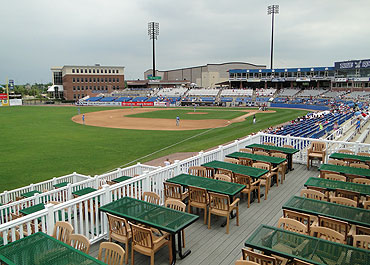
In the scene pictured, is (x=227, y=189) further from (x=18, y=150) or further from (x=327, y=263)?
(x=18, y=150)

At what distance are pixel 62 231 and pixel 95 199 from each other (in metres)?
1.22

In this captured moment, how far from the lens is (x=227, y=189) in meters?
7.80

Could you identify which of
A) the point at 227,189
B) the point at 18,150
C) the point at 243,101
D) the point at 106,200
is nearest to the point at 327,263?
the point at 227,189

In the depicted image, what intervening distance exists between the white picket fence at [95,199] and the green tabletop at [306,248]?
3812 millimetres

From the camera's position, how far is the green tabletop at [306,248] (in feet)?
15.3

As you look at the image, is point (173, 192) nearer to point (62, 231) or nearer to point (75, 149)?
point (62, 231)

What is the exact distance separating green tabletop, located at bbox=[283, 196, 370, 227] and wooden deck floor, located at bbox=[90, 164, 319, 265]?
1316 millimetres

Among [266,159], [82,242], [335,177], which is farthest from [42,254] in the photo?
[266,159]

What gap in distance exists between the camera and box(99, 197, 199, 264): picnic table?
5.83 metres

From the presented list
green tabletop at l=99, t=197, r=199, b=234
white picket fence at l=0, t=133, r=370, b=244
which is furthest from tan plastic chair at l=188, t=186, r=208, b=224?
green tabletop at l=99, t=197, r=199, b=234

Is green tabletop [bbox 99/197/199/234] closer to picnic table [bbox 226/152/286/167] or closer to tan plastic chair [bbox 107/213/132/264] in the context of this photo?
tan plastic chair [bbox 107/213/132/264]

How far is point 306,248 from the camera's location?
5023 mm

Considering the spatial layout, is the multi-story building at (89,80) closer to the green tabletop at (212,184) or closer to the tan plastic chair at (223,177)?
the tan plastic chair at (223,177)

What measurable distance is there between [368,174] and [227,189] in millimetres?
5029
